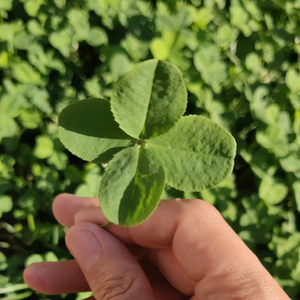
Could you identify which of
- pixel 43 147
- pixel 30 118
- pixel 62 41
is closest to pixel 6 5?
pixel 62 41

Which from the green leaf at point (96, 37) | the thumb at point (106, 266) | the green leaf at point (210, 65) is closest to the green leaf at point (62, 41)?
the green leaf at point (96, 37)

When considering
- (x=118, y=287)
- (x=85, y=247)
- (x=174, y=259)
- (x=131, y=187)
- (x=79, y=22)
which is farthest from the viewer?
(x=79, y=22)

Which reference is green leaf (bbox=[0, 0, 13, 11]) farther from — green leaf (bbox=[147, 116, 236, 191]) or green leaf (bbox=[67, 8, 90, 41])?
green leaf (bbox=[147, 116, 236, 191])

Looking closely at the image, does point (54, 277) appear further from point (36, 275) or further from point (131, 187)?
point (131, 187)

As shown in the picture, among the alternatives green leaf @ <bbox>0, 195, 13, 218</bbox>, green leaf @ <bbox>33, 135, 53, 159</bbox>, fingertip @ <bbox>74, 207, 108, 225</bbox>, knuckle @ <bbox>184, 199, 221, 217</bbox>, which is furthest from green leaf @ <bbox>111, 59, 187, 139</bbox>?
green leaf @ <bbox>0, 195, 13, 218</bbox>

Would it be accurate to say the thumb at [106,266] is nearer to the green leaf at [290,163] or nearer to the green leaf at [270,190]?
the green leaf at [270,190]

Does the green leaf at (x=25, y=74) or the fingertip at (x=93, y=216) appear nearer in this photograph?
the fingertip at (x=93, y=216)
